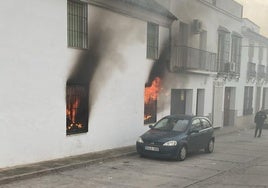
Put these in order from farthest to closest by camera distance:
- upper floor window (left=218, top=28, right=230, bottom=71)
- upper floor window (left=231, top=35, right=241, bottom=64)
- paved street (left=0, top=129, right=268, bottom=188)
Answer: upper floor window (left=231, top=35, right=241, bottom=64), upper floor window (left=218, top=28, right=230, bottom=71), paved street (left=0, top=129, right=268, bottom=188)

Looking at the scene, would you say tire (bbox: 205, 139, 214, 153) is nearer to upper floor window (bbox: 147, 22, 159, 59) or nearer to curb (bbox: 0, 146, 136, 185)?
curb (bbox: 0, 146, 136, 185)

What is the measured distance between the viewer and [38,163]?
38.3 ft

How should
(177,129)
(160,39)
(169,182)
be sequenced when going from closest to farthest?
(169,182)
(177,129)
(160,39)

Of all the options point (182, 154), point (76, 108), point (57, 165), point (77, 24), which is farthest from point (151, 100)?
point (57, 165)

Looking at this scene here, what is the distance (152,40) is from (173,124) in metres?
4.84

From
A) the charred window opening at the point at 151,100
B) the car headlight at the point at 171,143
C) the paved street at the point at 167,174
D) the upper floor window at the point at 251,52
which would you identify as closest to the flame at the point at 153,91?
the charred window opening at the point at 151,100

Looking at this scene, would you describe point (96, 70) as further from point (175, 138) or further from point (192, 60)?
point (192, 60)

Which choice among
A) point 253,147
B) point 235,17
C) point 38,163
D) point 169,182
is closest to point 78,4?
point 38,163

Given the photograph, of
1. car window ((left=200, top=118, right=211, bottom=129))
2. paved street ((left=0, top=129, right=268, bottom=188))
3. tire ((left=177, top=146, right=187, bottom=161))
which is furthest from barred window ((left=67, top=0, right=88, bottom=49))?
car window ((left=200, top=118, right=211, bottom=129))

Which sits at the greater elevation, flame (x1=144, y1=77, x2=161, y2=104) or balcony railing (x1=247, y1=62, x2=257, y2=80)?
balcony railing (x1=247, y1=62, x2=257, y2=80)

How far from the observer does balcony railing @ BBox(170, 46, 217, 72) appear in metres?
19.8

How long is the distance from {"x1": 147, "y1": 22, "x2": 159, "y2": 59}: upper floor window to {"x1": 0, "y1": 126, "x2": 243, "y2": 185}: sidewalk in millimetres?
4794

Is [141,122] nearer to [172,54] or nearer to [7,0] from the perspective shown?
[172,54]

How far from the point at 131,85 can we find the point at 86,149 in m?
3.66
